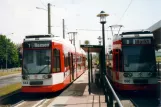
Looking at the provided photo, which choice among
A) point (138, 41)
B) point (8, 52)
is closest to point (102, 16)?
point (138, 41)

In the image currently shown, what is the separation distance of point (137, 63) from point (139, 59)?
24 cm

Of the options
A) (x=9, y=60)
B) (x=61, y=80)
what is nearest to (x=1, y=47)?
(x=9, y=60)

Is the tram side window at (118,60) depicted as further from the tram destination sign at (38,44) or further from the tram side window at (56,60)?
the tram destination sign at (38,44)

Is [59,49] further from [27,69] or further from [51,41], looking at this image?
[27,69]

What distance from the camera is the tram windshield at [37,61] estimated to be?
1523 cm

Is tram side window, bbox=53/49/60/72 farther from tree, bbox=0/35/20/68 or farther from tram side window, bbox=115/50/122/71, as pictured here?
tree, bbox=0/35/20/68

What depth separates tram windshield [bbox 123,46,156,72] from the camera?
48.5 ft

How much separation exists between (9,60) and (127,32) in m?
78.0

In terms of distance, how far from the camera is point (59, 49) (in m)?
16.2

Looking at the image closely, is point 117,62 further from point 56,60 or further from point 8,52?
point 8,52

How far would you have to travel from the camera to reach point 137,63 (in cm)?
1480

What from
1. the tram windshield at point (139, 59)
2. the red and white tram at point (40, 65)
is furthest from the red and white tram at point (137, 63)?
the red and white tram at point (40, 65)

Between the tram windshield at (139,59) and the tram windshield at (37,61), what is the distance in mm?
4234

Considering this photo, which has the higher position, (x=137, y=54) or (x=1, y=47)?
(x=1, y=47)
